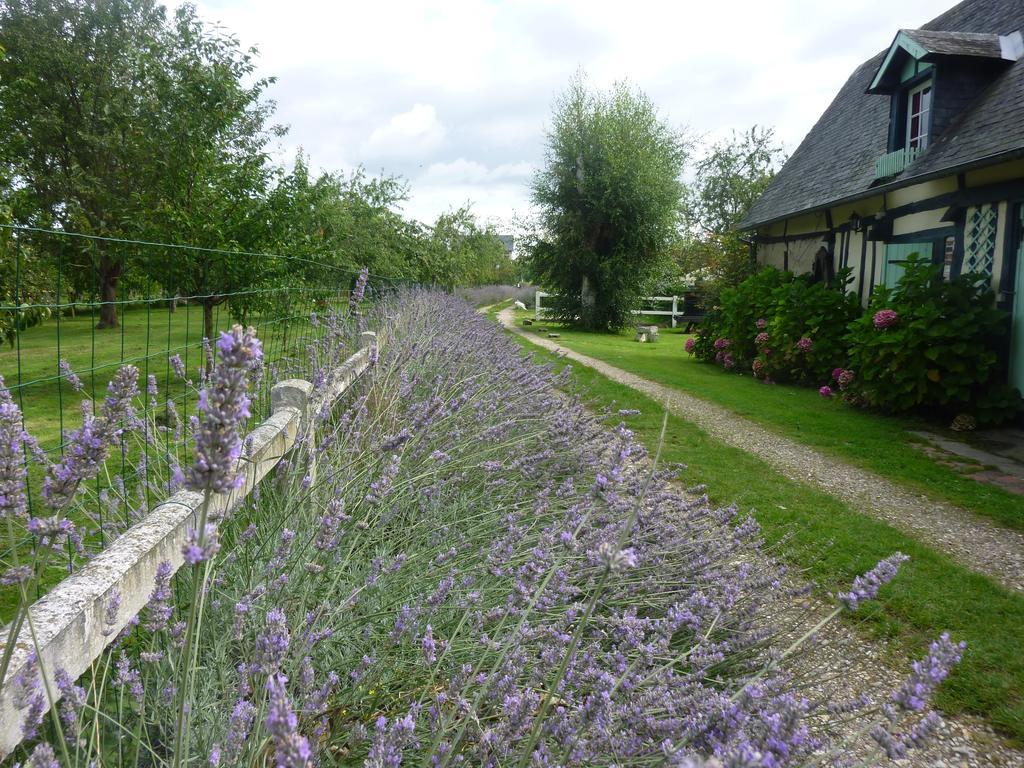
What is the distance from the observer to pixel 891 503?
572 cm

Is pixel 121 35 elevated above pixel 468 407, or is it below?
above

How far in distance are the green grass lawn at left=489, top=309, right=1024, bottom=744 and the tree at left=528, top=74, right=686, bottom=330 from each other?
18080 millimetres

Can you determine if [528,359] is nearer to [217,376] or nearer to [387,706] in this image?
[387,706]

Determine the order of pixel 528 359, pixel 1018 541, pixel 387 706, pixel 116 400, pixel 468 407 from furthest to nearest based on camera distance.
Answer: pixel 528 359 < pixel 1018 541 < pixel 468 407 < pixel 387 706 < pixel 116 400

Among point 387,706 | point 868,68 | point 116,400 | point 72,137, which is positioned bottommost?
point 387,706

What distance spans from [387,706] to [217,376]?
4.74ft

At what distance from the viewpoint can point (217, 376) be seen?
3.06ft

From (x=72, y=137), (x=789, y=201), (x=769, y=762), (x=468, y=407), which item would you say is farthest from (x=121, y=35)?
(x=769, y=762)

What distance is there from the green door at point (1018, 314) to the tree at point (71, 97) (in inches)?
681

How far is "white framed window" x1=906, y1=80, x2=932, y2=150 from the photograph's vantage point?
34.9ft

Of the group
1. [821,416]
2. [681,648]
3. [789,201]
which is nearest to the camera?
[681,648]

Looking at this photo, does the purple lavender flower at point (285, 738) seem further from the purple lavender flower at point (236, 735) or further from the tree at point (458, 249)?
the tree at point (458, 249)

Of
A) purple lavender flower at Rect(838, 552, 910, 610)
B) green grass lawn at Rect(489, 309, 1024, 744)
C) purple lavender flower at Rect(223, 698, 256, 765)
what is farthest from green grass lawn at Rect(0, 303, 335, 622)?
green grass lawn at Rect(489, 309, 1024, 744)

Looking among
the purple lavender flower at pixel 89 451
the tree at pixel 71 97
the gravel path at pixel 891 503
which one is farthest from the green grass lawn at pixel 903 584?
the tree at pixel 71 97
